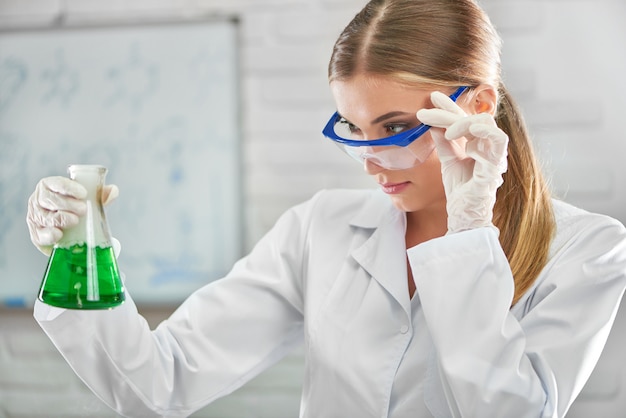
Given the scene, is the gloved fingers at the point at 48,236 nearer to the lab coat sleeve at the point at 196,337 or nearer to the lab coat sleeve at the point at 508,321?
the lab coat sleeve at the point at 196,337

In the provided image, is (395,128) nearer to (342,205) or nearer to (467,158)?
(467,158)

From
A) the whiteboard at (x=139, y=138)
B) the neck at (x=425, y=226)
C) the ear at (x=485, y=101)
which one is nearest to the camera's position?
the ear at (x=485, y=101)

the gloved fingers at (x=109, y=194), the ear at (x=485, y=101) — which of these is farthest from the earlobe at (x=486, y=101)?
the gloved fingers at (x=109, y=194)

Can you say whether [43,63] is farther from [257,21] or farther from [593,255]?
[593,255]

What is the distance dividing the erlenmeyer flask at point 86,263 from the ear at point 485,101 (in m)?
0.63

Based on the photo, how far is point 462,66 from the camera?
1.23 m

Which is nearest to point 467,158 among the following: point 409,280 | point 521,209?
point 521,209

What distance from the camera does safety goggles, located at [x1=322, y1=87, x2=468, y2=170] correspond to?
3.78 feet

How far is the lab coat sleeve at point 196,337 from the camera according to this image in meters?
1.24

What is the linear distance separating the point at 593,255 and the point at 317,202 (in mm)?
584

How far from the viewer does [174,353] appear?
4.48ft

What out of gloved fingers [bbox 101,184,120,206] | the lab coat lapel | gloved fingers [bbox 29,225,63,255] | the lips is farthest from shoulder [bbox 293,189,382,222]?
gloved fingers [bbox 29,225,63,255]

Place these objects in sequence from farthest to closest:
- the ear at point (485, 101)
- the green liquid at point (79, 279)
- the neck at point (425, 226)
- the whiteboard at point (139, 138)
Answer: the whiteboard at point (139, 138)
the neck at point (425, 226)
the ear at point (485, 101)
the green liquid at point (79, 279)

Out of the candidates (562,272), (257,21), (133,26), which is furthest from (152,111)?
(562,272)
